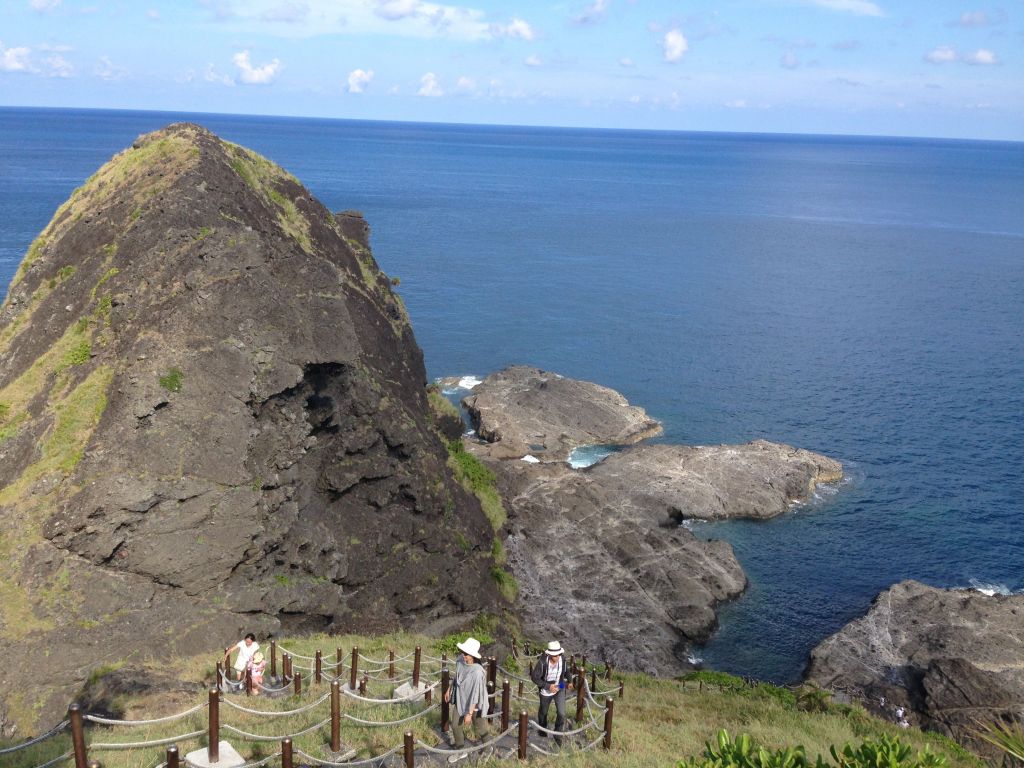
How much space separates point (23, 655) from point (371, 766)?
49.1 ft

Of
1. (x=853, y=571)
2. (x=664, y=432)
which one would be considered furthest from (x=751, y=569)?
(x=664, y=432)

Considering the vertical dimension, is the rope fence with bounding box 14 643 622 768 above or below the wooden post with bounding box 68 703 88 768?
below

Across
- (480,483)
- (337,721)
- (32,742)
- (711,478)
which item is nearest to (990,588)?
(711,478)

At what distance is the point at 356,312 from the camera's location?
4316 cm

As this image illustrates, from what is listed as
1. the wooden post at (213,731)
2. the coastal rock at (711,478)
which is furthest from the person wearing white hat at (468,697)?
the coastal rock at (711,478)

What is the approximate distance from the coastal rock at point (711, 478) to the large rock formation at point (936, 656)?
13.2 metres

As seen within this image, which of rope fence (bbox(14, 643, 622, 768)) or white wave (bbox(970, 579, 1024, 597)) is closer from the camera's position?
rope fence (bbox(14, 643, 622, 768))

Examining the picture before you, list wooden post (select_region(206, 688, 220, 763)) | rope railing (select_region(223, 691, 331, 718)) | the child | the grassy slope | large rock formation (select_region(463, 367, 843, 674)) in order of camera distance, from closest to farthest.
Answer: wooden post (select_region(206, 688, 220, 763)) < rope railing (select_region(223, 691, 331, 718)) < the grassy slope < the child < large rock formation (select_region(463, 367, 843, 674))

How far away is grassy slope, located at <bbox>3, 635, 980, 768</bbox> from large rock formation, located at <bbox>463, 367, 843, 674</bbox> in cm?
1110

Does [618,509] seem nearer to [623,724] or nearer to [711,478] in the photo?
[711,478]

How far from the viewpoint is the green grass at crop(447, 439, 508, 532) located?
164ft

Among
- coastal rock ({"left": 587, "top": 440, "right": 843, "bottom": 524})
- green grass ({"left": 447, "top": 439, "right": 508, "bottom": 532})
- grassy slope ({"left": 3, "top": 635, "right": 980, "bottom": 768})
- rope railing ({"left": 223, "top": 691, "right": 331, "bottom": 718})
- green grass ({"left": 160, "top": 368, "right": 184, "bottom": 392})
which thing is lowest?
coastal rock ({"left": 587, "top": 440, "right": 843, "bottom": 524})

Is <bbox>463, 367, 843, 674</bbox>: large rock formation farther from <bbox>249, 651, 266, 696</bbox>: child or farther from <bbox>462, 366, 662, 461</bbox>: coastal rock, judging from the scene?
<bbox>249, 651, 266, 696</bbox>: child

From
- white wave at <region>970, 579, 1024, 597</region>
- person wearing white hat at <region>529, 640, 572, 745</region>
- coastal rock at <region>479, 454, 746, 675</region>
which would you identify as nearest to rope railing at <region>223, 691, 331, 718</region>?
person wearing white hat at <region>529, 640, 572, 745</region>
